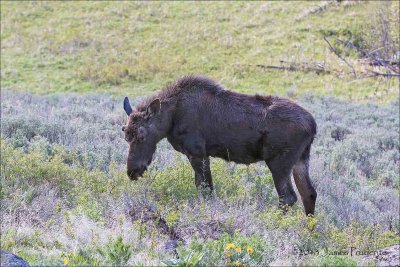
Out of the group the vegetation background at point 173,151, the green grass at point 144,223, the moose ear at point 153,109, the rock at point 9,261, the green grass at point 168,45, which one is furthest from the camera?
the green grass at point 168,45

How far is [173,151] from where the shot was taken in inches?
464

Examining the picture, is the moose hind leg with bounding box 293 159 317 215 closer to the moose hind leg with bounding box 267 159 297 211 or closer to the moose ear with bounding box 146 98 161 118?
the moose hind leg with bounding box 267 159 297 211

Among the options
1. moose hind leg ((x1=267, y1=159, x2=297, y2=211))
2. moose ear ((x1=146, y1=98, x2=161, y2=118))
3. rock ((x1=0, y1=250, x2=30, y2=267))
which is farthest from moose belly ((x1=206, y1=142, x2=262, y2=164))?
rock ((x1=0, y1=250, x2=30, y2=267))

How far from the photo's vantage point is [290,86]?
26.1 meters

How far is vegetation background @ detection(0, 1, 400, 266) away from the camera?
6.15m

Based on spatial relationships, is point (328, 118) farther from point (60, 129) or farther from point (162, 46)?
point (162, 46)

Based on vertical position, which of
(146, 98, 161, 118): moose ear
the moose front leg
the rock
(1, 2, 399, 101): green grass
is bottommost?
(1, 2, 399, 101): green grass

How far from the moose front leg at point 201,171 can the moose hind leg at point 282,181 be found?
0.90 metres

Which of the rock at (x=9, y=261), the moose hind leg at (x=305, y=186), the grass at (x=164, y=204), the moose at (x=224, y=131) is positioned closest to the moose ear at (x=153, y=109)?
the moose at (x=224, y=131)

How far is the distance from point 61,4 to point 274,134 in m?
30.8

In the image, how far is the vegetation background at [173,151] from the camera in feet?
20.2

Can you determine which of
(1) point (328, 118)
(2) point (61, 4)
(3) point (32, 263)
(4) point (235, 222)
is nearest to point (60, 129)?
(4) point (235, 222)

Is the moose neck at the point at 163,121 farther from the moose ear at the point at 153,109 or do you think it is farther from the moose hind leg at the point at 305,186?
the moose hind leg at the point at 305,186

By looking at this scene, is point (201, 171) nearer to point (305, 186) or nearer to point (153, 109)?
point (153, 109)
